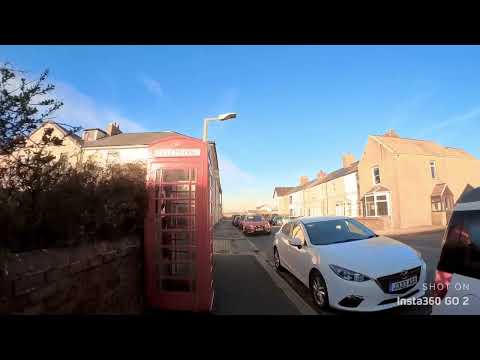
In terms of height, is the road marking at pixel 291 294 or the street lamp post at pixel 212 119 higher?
the street lamp post at pixel 212 119

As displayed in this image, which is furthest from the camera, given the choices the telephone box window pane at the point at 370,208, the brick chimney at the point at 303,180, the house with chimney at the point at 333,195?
the brick chimney at the point at 303,180

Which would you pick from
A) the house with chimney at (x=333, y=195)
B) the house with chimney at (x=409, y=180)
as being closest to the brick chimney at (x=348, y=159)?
the house with chimney at (x=333, y=195)

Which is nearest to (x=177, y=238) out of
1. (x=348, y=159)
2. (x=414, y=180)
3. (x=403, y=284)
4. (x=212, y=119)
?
(x=403, y=284)

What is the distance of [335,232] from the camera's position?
608cm

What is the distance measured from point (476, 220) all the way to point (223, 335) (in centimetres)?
246

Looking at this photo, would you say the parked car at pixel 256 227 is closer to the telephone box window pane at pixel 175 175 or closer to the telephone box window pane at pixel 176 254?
the telephone box window pane at pixel 176 254

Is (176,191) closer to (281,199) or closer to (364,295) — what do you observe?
(364,295)

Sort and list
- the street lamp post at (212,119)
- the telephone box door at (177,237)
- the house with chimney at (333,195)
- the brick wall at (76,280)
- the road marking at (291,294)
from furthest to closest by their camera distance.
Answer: the house with chimney at (333,195) < the street lamp post at (212,119) < the road marking at (291,294) < the telephone box door at (177,237) < the brick wall at (76,280)

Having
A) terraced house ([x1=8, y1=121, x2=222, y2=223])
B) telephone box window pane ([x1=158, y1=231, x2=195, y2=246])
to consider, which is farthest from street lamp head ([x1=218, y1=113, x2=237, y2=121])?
telephone box window pane ([x1=158, y1=231, x2=195, y2=246])

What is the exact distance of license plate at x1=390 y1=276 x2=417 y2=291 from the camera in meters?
→ 4.11

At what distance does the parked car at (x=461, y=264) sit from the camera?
80.4 inches

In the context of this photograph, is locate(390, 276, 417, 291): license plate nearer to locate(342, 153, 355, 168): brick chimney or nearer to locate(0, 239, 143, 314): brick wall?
locate(0, 239, 143, 314): brick wall

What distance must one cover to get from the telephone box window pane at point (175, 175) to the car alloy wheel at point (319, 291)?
9.87ft
